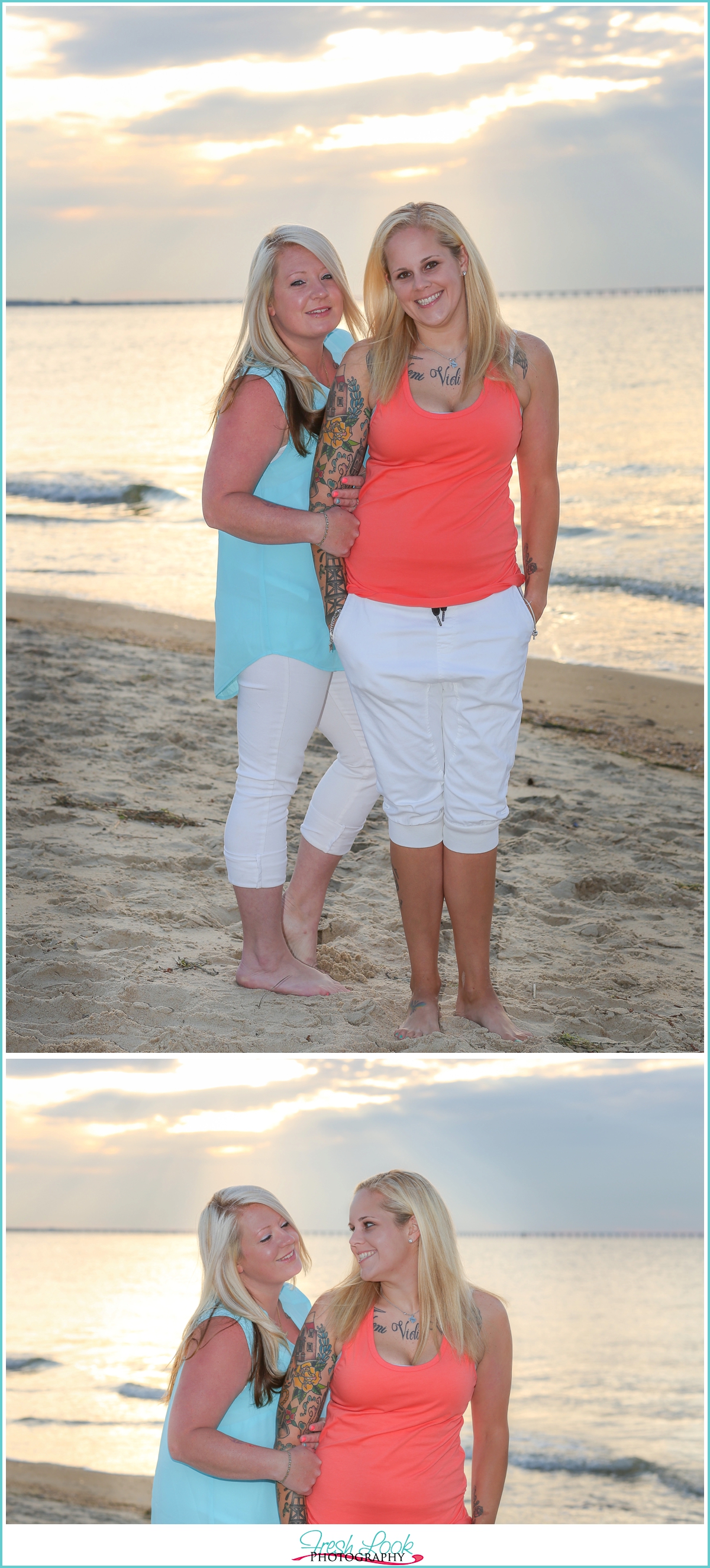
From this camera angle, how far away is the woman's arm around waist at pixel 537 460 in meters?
Answer: 2.61

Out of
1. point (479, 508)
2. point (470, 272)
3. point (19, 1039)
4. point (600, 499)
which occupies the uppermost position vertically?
point (600, 499)

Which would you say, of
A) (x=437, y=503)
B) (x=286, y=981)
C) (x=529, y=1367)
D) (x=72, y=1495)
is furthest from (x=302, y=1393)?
(x=529, y=1367)

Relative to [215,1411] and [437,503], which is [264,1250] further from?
[437,503]

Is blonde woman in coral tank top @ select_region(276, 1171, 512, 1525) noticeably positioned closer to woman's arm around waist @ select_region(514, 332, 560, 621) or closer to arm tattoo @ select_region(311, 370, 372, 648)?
arm tattoo @ select_region(311, 370, 372, 648)

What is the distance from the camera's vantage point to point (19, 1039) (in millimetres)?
3000

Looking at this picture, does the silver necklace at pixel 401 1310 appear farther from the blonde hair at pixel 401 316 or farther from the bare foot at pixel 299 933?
the blonde hair at pixel 401 316

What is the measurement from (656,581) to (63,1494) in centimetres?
803

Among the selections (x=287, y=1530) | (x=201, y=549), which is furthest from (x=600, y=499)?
(x=287, y=1530)

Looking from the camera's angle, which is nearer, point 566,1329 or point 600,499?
point 566,1329

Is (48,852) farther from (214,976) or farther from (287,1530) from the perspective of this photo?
(287,1530)

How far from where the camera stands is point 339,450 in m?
2.59

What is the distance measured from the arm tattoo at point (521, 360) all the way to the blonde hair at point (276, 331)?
0.43 meters

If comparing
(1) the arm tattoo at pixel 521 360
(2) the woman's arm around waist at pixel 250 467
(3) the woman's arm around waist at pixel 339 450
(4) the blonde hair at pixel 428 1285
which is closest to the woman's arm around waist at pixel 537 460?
(1) the arm tattoo at pixel 521 360

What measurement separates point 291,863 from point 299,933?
2.11 feet
